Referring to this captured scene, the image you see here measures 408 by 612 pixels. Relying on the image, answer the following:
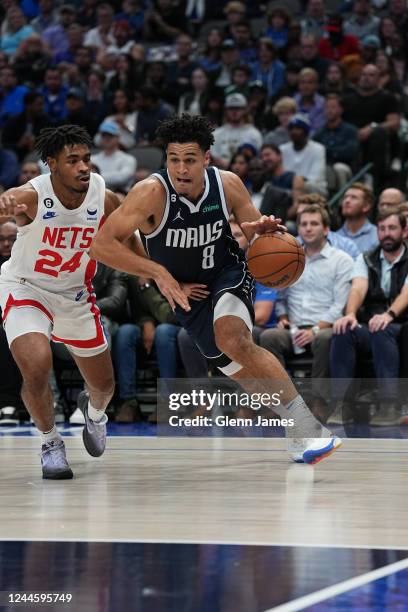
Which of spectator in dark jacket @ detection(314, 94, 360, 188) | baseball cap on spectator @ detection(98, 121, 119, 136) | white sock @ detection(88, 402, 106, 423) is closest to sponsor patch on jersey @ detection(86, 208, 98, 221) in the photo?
white sock @ detection(88, 402, 106, 423)

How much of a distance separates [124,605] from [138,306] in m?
6.36

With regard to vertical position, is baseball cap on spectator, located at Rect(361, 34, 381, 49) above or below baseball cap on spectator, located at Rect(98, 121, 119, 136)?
above

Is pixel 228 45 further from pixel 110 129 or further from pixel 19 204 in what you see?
pixel 19 204

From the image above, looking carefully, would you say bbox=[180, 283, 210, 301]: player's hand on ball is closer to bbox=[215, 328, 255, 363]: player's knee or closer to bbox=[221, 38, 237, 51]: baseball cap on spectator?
bbox=[215, 328, 255, 363]: player's knee

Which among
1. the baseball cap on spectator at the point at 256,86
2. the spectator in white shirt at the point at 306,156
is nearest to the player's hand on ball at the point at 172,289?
the spectator in white shirt at the point at 306,156

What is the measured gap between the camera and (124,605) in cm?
304

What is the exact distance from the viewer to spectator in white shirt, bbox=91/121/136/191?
11.4 metres

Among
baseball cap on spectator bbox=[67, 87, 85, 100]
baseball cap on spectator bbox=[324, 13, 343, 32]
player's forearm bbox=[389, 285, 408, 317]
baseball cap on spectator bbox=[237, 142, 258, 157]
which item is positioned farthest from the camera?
baseball cap on spectator bbox=[324, 13, 343, 32]

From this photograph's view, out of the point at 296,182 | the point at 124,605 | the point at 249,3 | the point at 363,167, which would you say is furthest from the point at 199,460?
the point at 249,3

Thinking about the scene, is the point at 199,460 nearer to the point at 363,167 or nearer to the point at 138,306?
the point at 138,306

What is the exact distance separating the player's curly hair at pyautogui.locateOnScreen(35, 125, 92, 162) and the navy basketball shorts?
1.01 metres

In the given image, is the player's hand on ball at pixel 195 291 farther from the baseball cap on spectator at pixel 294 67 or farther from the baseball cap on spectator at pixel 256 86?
the baseball cap on spectator at pixel 294 67

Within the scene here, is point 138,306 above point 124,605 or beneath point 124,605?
above

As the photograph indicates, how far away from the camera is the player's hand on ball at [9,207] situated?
556 cm
